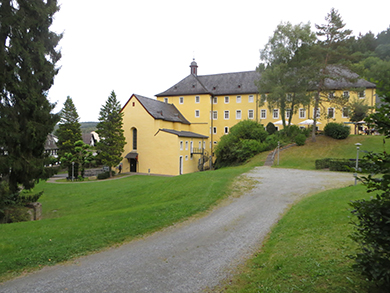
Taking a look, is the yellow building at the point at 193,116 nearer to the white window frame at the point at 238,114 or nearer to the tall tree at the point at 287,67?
the white window frame at the point at 238,114

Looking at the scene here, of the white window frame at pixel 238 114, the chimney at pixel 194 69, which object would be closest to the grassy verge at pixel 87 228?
the white window frame at pixel 238 114

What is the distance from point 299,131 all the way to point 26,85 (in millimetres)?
33961

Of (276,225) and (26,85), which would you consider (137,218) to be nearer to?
(276,225)

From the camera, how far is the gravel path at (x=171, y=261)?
5.45m

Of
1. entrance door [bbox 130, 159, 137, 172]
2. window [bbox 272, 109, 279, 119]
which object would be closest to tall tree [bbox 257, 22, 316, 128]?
window [bbox 272, 109, 279, 119]

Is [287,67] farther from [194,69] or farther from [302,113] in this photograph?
[194,69]

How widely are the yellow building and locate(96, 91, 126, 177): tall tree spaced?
4.10 meters

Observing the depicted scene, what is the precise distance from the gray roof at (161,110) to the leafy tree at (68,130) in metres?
15.1

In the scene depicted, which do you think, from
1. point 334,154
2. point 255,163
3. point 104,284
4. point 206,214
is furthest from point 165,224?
point 334,154

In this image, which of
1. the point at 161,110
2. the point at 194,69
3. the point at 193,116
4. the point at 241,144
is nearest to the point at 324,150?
the point at 241,144

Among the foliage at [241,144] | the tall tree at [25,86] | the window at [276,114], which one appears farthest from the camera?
the window at [276,114]

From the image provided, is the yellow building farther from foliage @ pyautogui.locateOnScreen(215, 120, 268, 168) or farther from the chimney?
foliage @ pyautogui.locateOnScreen(215, 120, 268, 168)

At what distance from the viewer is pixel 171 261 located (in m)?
6.56

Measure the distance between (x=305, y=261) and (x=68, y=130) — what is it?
47.7m
